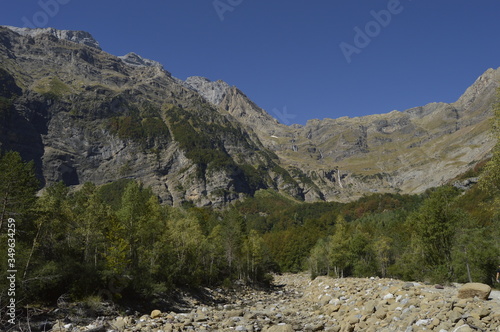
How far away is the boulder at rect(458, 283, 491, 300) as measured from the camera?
1742 cm

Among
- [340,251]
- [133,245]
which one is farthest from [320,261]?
[133,245]

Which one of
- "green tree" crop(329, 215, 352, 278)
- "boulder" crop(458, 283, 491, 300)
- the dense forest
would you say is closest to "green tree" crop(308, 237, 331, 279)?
"green tree" crop(329, 215, 352, 278)

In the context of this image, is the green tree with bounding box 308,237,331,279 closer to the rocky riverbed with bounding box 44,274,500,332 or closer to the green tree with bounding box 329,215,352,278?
the green tree with bounding box 329,215,352,278

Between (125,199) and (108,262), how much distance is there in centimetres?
1016

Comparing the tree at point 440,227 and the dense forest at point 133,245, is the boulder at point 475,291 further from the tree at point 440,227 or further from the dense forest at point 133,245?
the tree at point 440,227

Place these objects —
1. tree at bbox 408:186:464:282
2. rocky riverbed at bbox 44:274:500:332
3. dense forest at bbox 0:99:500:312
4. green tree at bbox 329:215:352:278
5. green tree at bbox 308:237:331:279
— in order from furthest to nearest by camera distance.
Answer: green tree at bbox 308:237:331:279, green tree at bbox 329:215:352:278, tree at bbox 408:186:464:282, dense forest at bbox 0:99:500:312, rocky riverbed at bbox 44:274:500:332

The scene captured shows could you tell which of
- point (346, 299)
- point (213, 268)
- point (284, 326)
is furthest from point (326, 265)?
point (284, 326)

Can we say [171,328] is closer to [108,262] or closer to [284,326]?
[284,326]

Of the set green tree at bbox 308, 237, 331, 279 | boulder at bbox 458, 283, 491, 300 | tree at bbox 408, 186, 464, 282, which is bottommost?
green tree at bbox 308, 237, 331, 279

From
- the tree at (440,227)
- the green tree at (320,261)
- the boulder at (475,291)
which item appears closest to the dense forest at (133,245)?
the tree at (440,227)

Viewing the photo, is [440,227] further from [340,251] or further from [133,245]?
[133,245]

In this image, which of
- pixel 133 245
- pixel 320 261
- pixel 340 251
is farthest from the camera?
pixel 320 261

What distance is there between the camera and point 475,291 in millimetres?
17969

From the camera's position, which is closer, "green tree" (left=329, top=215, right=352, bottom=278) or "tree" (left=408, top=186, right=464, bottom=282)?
"tree" (left=408, top=186, right=464, bottom=282)
